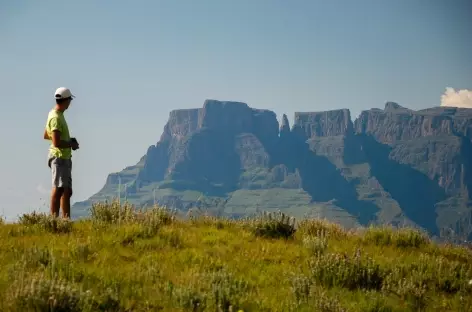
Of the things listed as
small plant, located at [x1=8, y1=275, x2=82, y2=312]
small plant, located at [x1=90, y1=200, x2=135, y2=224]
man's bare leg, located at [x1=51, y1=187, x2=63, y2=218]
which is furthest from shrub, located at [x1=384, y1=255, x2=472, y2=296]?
man's bare leg, located at [x1=51, y1=187, x2=63, y2=218]

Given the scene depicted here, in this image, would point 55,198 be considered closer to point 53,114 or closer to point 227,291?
point 53,114

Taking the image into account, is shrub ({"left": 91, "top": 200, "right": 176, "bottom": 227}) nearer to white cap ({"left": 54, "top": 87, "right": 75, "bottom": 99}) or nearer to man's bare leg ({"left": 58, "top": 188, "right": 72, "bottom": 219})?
man's bare leg ({"left": 58, "top": 188, "right": 72, "bottom": 219})

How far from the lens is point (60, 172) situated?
9.65 metres

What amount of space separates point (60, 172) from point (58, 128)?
979 millimetres

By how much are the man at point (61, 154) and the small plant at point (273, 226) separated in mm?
4171

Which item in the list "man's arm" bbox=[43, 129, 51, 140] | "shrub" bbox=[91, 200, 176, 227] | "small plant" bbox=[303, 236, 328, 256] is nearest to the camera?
"small plant" bbox=[303, 236, 328, 256]

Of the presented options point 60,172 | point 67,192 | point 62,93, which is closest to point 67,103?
point 62,93

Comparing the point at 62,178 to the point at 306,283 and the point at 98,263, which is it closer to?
the point at 98,263

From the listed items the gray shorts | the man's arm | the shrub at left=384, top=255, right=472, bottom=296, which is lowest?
the shrub at left=384, top=255, right=472, bottom=296

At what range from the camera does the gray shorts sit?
379 inches

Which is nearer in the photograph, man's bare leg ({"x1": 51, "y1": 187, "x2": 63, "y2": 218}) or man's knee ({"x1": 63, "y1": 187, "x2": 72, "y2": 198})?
man's bare leg ({"x1": 51, "y1": 187, "x2": 63, "y2": 218})

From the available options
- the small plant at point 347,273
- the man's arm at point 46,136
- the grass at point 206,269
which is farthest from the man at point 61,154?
the small plant at point 347,273

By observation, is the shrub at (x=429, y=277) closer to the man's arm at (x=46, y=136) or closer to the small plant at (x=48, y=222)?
the small plant at (x=48, y=222)

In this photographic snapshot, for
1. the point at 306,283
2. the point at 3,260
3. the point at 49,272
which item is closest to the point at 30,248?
the point at 3,260
